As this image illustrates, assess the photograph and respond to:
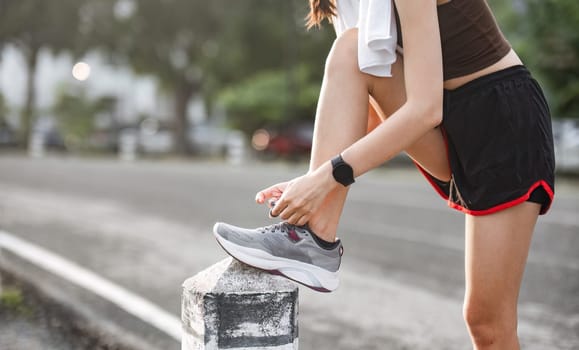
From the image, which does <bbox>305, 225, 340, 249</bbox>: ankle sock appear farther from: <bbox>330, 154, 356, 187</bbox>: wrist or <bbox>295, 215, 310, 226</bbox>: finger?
<bbox>330, 154, 356, 187</bbox>: wrist

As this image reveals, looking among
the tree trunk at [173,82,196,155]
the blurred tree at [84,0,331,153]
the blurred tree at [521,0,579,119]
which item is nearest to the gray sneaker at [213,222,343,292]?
the blurred tree at [521,0,579,119]

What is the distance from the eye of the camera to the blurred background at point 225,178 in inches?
186

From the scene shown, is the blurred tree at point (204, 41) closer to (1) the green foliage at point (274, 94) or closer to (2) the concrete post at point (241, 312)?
(1) the green foliage at point (274, 94)

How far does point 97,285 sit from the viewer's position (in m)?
5.05

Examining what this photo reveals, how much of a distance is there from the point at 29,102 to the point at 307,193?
1513 inches

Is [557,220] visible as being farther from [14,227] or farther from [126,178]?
[126,178]

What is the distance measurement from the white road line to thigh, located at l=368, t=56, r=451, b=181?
7.16 feet

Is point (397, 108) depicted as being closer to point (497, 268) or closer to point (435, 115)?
point (435, 115)

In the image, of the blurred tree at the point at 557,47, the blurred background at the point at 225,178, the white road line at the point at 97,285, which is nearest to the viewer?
the white road line at the point at 97,285

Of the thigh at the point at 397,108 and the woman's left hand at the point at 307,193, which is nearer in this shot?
the woman's left hand at the point at 307,193

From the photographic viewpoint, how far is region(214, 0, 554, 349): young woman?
6.25 ft

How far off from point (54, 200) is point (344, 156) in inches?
371

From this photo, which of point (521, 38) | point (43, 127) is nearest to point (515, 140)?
point (521, 38)

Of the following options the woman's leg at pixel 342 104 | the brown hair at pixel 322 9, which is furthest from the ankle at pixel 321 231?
the brown hair at pixel 322 9
